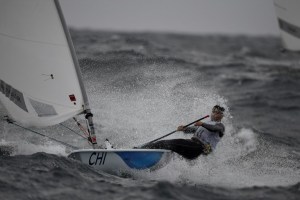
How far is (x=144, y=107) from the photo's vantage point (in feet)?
45.9

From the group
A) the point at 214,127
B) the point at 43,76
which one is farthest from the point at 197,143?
the point at 43,76

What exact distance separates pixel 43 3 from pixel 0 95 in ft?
5.91

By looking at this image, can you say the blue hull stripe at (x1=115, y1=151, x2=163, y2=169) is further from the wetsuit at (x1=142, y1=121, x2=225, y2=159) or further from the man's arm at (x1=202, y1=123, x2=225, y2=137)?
the man's arm at (x1=202, y1=123, x2=225, y2=137)

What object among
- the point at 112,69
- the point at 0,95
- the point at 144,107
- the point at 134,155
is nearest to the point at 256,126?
the point at 144,107

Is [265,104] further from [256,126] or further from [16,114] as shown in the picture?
[16,114]

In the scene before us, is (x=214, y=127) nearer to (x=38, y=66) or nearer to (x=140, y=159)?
(x=140, y=159)

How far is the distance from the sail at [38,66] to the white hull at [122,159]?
2.97 feet

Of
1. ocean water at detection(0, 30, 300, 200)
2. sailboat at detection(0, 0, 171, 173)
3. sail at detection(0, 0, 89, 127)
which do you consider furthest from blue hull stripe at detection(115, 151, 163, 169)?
sail at detection(0, 0, 89, 127)

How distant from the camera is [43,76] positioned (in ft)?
30.2

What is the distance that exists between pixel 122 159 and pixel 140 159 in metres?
0.29

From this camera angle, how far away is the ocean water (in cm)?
797

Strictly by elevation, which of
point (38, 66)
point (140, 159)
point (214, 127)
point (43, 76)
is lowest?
point (140, 159)

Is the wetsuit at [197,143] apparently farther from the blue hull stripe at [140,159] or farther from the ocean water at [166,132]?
the blue hull stripe at [140,159]

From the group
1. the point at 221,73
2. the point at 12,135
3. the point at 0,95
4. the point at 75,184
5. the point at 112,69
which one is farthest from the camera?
the point at 221,73
